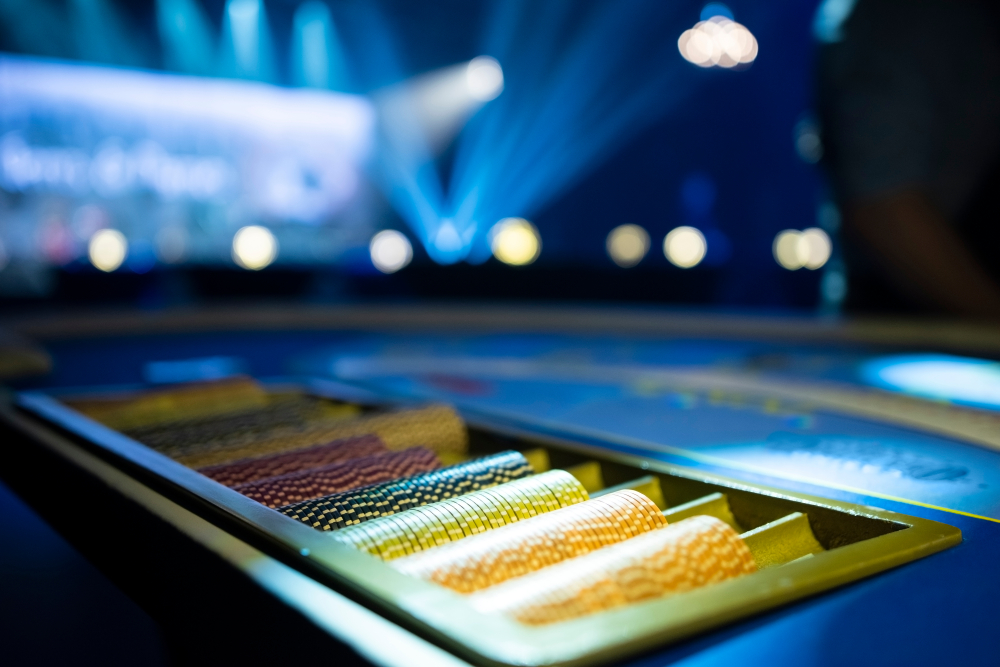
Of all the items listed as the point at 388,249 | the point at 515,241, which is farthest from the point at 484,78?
the point at 388,249

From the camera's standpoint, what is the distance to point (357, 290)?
649cm

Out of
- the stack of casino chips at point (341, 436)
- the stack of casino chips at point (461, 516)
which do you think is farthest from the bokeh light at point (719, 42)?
the stack of casino chips at point (461, 516)

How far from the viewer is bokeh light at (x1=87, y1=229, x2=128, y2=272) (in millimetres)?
6941

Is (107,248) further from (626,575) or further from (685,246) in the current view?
(626,575)

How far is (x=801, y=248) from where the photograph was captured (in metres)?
7.02

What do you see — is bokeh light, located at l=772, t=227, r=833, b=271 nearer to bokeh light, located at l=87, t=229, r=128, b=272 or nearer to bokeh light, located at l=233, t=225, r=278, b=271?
bokeh light, located at l=233, t=225, r=278, b=271

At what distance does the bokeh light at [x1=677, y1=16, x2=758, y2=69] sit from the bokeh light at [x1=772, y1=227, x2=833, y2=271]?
1625 millimetres

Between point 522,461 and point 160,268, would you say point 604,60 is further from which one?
point 522,461

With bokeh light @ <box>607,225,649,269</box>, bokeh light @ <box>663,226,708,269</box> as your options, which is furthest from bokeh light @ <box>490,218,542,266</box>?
bokeh light @ <box>663,226,708,269</box>

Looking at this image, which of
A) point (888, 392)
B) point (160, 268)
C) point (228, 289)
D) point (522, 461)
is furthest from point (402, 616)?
point (160, 268)

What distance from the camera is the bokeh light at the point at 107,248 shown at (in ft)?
22.8

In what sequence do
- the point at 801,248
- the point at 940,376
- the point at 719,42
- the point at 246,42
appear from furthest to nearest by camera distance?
the point at 246,42
the point at 801,248
the point at 719,42
the point at 940,376

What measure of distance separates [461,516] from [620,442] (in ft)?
1.22

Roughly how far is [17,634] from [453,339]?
1654mm
